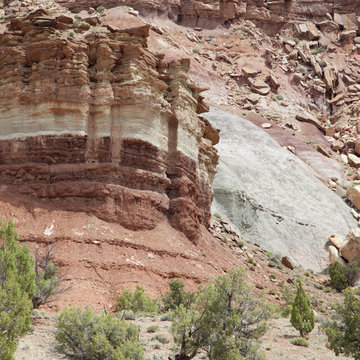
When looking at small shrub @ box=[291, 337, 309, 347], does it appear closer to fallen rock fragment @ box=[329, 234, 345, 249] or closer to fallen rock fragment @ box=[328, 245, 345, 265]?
fallen rock fragment @ box=[328, 245, 345, 265]

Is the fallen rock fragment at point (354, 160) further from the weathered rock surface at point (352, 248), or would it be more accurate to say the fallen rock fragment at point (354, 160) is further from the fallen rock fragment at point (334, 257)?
the weathered rock surface at point (352, 248)

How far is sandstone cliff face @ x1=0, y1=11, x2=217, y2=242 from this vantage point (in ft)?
85.2

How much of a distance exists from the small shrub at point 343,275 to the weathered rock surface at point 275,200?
11.6 ft

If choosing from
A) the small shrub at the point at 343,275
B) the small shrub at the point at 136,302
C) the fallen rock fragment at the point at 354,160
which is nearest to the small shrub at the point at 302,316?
the small shrub at the point at 136,302

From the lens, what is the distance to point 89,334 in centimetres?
1460

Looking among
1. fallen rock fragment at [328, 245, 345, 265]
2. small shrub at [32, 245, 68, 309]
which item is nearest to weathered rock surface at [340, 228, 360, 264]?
fallen rock fragment at [328, 245, 345, 265]

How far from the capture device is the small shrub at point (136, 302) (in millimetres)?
20567

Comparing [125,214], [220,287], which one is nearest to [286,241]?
[125,214]

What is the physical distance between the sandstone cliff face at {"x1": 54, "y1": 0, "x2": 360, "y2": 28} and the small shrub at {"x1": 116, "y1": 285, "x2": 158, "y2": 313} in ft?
202

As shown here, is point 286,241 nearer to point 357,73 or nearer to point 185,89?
point 185,89

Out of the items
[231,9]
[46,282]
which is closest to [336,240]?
[46,282]

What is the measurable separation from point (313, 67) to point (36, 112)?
205 ft

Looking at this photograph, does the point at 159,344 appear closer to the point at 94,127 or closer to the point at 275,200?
the point at 94,127

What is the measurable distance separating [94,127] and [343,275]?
19197 millimetres
